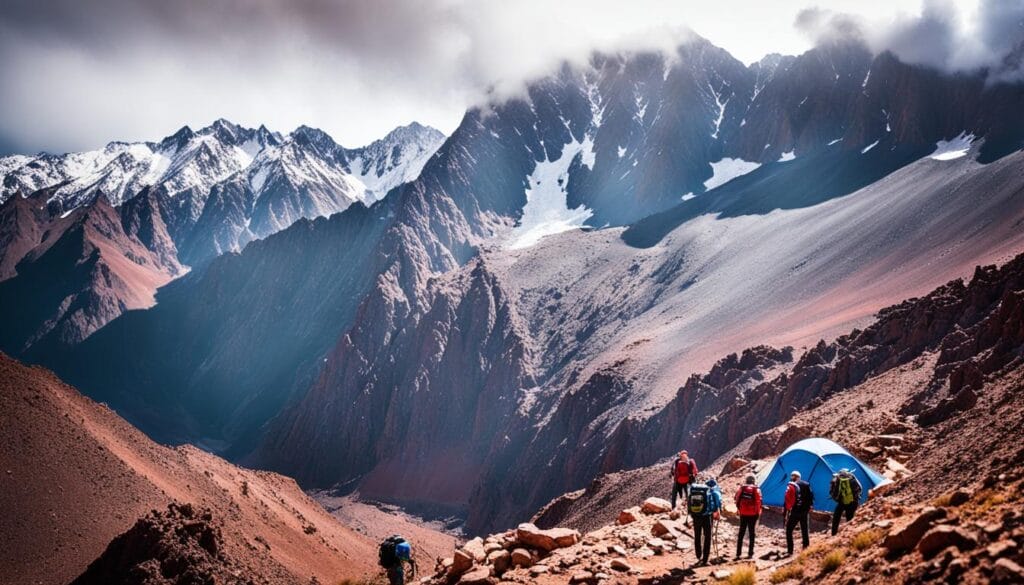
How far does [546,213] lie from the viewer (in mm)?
163875

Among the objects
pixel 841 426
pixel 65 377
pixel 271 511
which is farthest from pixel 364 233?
pixel 841 426

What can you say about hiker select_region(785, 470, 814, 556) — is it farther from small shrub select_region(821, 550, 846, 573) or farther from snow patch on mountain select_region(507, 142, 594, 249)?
snow patch on mountain select_region(507, 142, 594, 249)

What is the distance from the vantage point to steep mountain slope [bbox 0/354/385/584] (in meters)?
30.0

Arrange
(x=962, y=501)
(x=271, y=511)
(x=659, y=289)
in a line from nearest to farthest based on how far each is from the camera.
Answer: (x=962, y=501) → (x=271, y=511) → (x=659, y=289)

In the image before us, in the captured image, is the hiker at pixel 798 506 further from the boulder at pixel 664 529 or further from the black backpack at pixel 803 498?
the boulder at pixel 664 529

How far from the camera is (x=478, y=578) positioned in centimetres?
1493

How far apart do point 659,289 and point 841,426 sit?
7704cm

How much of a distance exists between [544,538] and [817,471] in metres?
9.16

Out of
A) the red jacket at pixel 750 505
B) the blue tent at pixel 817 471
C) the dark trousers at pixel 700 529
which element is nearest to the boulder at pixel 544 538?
the dark trousers at pixel 700 529

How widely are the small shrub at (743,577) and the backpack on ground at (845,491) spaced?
4725 mm

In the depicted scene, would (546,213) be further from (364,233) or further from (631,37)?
(631,37)

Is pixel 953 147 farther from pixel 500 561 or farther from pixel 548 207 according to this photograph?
pixel 500 561

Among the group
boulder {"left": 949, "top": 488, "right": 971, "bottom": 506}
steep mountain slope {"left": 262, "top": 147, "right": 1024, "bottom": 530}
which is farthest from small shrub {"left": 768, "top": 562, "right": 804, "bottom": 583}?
steep mountain slope {"left": 262, "top": 147, "right": 1024, "bottom": 530}

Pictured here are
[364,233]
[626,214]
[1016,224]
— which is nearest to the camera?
[1016,224]
